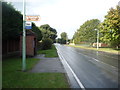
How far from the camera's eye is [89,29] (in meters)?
58.8

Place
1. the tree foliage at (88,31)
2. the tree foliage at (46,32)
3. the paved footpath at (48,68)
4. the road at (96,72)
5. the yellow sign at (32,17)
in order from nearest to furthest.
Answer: the road at (96,72), the yellow sign at (32,17), the paved footpath at (48,68), the tree foliage at (88,31), the tree foliage at (46,32)

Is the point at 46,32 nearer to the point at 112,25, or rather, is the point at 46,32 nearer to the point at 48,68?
the point at 112,25

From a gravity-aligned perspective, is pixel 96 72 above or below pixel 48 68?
below

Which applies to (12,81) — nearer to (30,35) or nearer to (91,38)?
(30,35)

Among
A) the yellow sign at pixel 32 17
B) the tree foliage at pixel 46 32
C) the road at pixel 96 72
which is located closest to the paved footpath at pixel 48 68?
the road at pixel 96 72

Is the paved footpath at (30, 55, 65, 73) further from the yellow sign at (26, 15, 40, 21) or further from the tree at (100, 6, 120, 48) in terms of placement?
the tree at (100, 6, 120, 48)

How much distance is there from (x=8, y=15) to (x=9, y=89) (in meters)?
10.5

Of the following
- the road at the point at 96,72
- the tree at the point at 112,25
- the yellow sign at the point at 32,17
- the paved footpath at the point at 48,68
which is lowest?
the road at the point at 96,72

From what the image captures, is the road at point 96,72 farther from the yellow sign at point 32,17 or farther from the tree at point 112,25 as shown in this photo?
the tree at point 112,25

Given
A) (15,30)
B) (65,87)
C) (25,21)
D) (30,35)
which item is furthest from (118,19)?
(65,87)

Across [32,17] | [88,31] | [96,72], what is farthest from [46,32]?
[96,72]

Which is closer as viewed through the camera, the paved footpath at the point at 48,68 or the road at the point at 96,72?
the road at the point at 96,72

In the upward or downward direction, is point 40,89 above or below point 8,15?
below

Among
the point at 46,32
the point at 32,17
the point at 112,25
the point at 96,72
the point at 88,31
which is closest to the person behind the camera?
the point at 32,17
